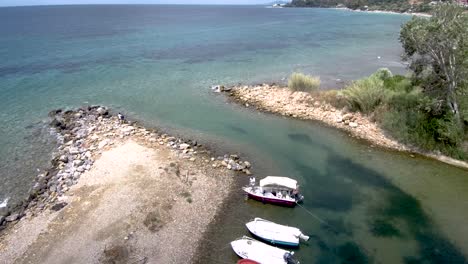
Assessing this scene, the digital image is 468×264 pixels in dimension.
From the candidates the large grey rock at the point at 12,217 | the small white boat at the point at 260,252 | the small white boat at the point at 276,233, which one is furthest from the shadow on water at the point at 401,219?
the large grey rock at the point at 12,217

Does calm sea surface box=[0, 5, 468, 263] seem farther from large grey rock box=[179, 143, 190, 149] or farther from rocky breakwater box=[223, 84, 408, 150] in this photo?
large grey rock box=[179, 143, 190, 149]

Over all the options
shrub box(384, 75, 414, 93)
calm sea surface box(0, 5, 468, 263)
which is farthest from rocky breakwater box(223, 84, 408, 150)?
shrub box(384, 75, 414, 93)

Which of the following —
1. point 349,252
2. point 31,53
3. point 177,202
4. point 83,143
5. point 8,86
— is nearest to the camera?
point 349,252

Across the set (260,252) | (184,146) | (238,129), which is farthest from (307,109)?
(260,252)

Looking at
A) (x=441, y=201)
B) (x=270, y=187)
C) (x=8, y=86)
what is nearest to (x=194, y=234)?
(x=270, y=187)

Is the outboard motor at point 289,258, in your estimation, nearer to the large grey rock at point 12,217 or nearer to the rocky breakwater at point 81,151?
the rocky breakwater at point 81,151

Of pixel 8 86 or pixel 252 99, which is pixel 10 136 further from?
pixel 252 99

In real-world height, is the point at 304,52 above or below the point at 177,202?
above
